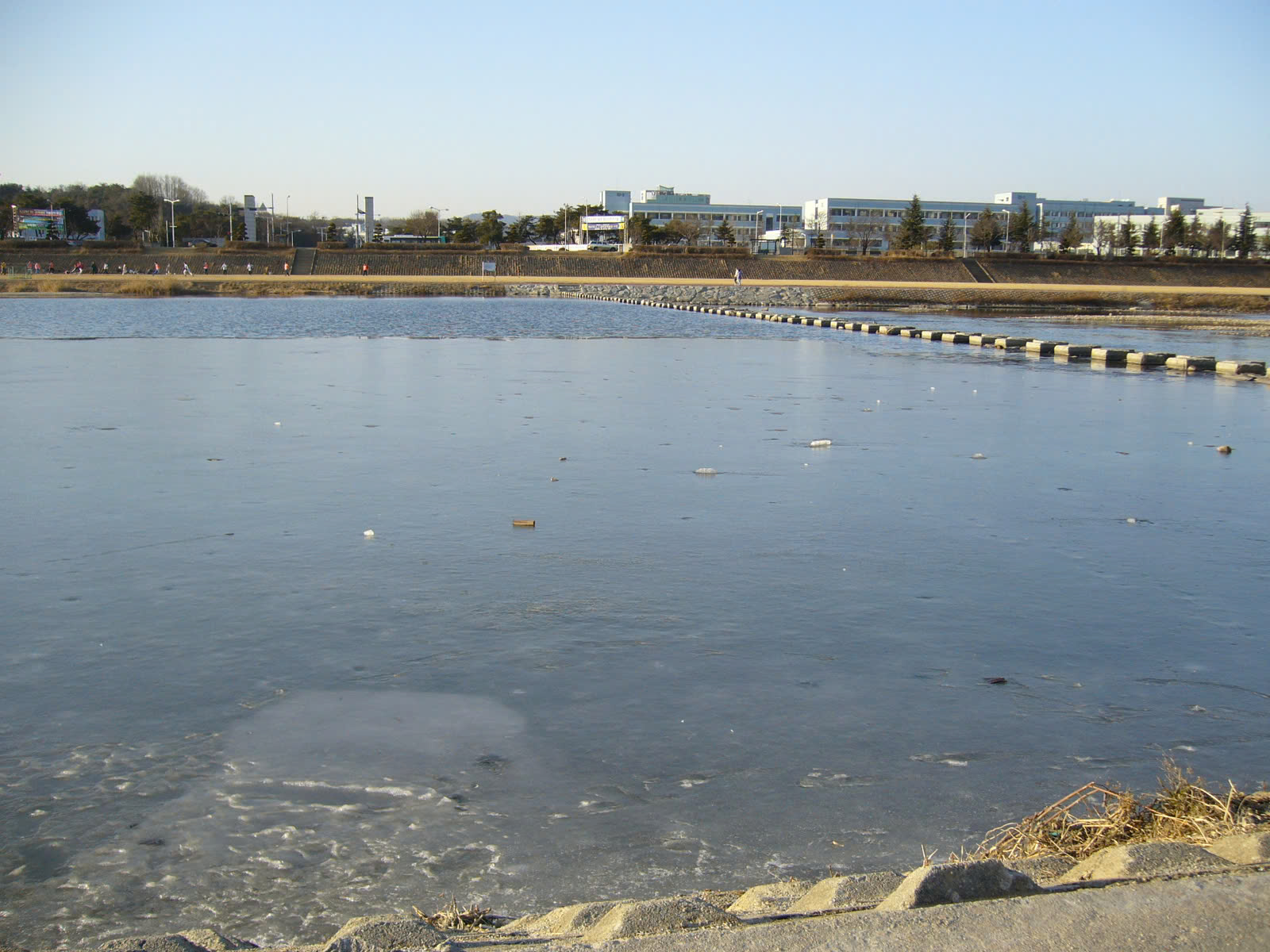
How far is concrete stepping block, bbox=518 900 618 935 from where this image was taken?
2746mm

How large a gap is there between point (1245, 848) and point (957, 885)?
0.84 meters

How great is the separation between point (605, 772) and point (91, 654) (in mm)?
2633

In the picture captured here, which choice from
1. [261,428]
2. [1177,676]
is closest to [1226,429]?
[1177,676]

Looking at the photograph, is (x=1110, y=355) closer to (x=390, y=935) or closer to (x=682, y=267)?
(x=390, y=935)

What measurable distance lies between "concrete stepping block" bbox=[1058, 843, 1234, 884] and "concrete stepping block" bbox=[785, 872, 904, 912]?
0.49 metres

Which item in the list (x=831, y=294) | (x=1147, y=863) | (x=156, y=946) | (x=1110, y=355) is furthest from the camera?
(x=831, y=294)

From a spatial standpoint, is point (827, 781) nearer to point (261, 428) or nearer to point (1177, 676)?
point (1177, 676)

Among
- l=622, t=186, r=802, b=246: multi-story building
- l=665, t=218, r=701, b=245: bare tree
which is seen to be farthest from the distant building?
l=665, t=218, r=701, b=245: bare tree

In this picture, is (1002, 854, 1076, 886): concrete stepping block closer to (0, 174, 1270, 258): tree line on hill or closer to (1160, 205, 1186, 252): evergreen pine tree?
(0, 174, 1270, 258): tree line on hill

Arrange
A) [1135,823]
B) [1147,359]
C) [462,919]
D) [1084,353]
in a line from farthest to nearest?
[1084,353], [1147,359], [1135,823], [462,919]

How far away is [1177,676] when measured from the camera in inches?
201

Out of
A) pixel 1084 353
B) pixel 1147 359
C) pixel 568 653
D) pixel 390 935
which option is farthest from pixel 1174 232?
pixel 390 935

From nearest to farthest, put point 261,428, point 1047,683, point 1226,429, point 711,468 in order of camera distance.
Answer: point 1047,683 < point 711,468 < point 261,428 < point 1226,429

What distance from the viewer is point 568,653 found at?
17.5ft
